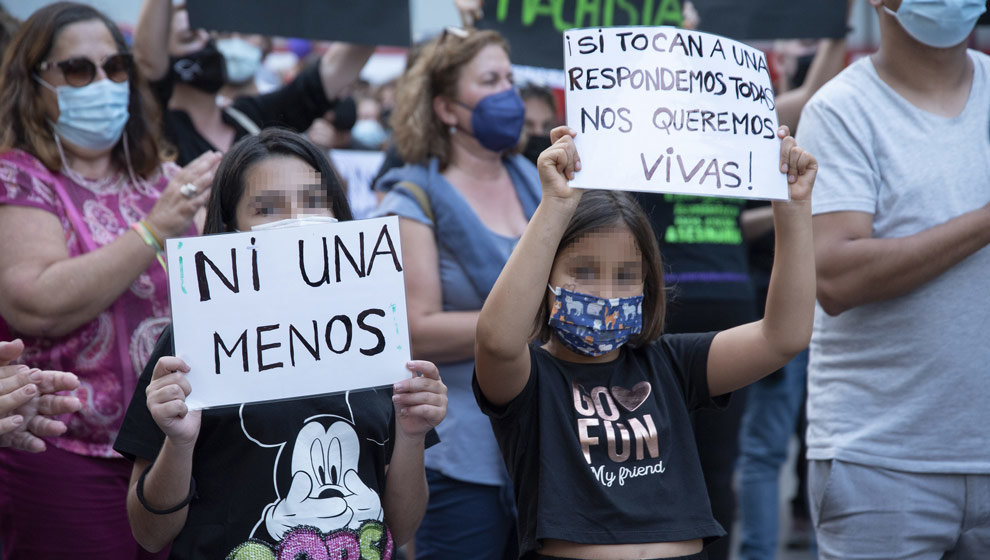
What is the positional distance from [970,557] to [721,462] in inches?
50.8

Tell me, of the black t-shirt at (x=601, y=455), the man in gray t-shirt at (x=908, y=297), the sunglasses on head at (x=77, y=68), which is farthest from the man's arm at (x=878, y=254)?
the sunglasses on head at (x=77, y=68)

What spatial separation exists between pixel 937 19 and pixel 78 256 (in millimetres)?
2425

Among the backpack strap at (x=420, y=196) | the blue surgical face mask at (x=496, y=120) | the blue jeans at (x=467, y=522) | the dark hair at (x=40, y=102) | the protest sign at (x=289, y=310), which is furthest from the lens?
the blue surgical face mask at (x=496, y=120)

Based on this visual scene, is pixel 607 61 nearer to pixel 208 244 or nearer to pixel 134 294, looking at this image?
pixel 208 244

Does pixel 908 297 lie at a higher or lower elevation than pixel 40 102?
lower

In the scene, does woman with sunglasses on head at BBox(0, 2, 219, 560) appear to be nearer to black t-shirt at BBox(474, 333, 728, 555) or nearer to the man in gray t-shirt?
black t-shirt at BBox(474, 333, 728, 555)

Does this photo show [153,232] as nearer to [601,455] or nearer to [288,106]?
[601,455]

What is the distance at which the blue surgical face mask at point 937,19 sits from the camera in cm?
281

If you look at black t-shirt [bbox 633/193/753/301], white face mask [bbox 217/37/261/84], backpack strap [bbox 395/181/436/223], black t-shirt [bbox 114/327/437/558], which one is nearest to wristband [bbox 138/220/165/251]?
black t-shirt [bbox 114/327/437/558]

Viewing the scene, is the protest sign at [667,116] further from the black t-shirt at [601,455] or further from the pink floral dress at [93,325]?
the pink floral dress at [93,325]

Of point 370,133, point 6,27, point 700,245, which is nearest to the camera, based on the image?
point 700,245

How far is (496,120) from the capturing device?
352 centimetres

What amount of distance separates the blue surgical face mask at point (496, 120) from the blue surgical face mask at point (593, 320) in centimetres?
122

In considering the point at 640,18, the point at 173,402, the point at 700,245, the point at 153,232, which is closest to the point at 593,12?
the point at 640,18
